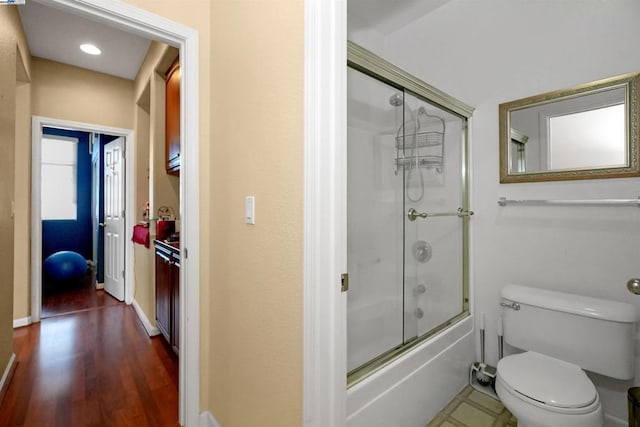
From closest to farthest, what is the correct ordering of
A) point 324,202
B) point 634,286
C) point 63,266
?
point 324,202 < point 634,286 < point 63,266

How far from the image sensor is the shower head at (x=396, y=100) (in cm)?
183

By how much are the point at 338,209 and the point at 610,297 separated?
1724 millimetres

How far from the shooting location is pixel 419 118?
6.74ft

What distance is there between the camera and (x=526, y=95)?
1886 mm

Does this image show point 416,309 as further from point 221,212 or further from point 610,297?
point 221,212

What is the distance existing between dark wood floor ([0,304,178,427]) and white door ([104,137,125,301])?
81cm

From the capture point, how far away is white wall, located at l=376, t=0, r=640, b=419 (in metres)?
1.57

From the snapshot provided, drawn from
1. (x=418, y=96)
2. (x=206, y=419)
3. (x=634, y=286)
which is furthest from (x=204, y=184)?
(x=634, y=286)

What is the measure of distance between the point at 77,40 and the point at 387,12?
9.45 feet

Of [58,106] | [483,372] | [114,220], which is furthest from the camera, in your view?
[114,220]

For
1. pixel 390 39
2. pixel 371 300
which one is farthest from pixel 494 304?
pixel 390 39

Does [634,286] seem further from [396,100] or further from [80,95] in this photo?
[80,95]

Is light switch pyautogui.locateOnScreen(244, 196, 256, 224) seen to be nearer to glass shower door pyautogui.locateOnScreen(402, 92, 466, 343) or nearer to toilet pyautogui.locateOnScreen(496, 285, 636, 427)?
glass shower door pyautogui.locateOnScreen(402, 92, 466, 343)

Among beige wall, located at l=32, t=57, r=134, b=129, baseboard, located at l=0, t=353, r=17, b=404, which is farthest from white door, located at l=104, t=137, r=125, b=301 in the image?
baseboard, located at l=0, t=353, r=17, b=404
